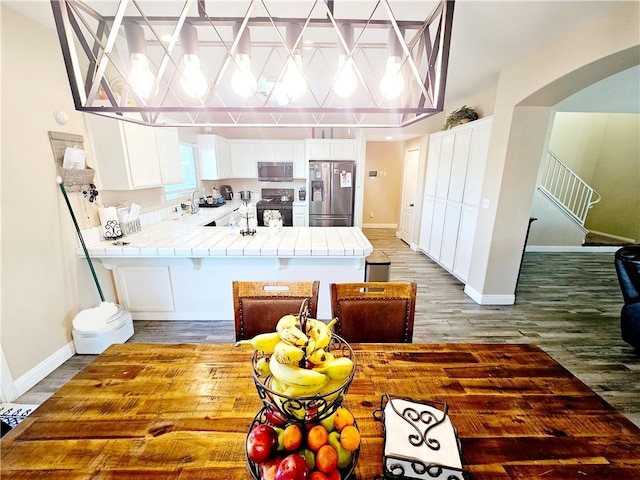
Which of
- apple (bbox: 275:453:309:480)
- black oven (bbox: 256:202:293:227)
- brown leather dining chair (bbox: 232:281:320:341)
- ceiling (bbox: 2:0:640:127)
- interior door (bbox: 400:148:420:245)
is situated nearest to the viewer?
apple (bbox: 275:453:309:480)

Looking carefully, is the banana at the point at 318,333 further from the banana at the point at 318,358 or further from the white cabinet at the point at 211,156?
the white cabinet at the point at 211,156

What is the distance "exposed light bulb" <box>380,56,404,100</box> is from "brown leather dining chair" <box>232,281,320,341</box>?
0.96 metres

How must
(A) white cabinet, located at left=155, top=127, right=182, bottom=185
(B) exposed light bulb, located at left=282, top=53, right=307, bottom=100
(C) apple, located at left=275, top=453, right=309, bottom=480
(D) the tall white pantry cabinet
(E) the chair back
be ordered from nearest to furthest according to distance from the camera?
(C) apple, located at left=275, top=453, right=309, bottom=480 → (B) exposed light bulb, located at left=282, top=53, right=307, bottom=100 → (E) the chair back → (A) white cabinet, located at left=155, top=127, right=182, bottom=185 → (D) the tall white pantry cabinet

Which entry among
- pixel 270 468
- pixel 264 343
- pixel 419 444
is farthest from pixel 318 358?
pixel 419 444

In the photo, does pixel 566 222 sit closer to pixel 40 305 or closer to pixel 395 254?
pixel 395 254

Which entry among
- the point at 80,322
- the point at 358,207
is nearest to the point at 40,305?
the point at 80,322

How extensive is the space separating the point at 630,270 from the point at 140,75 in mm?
3688

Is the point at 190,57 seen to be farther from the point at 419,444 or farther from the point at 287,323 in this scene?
the point at 419,444

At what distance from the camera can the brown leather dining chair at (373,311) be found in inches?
54.2

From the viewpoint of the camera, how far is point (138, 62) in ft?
3.75

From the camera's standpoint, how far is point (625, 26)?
1712 mm

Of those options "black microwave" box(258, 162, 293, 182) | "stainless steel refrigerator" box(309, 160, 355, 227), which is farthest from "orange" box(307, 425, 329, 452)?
"black microwave" box(258, 162, 293, 182)

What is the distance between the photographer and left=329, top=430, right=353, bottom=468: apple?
2.09 ft

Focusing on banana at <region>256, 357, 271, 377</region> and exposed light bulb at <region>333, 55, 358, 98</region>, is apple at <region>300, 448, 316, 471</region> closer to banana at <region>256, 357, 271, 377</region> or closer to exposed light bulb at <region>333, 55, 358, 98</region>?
banana at <region>256, 357, 271, 377</region>
